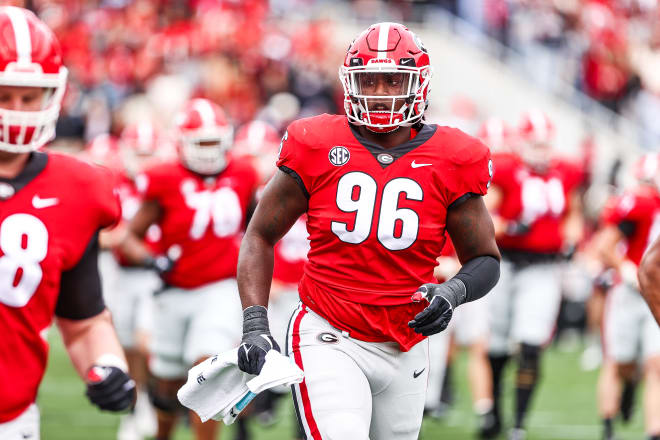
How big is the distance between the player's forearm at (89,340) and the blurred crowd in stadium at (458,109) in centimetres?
394

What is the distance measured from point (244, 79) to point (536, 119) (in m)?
8.46

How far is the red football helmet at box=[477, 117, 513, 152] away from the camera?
8406mm

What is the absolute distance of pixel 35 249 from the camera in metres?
2.98

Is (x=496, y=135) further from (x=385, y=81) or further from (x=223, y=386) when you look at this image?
(x=223, y=386)

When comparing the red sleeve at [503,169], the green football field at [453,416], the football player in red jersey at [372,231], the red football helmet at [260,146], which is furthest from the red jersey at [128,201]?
the football player in red jersey at [372,231]

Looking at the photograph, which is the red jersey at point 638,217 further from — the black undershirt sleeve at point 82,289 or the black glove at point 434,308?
the black undershirt sleeve at point 82,289

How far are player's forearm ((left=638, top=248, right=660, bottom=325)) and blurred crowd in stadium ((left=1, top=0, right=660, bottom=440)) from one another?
3166 millimetres

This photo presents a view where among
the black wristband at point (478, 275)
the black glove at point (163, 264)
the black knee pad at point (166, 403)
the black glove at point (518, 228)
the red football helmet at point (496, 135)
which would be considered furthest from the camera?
the red football helmet at point (496, 135)

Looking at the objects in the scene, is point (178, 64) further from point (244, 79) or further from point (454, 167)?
point (454, 167)

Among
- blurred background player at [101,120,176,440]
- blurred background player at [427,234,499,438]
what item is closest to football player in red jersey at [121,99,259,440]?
blurred background player at [101,120,176,440]

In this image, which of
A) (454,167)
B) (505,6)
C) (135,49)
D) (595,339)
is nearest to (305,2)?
(505,6)

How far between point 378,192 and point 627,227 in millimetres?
3607

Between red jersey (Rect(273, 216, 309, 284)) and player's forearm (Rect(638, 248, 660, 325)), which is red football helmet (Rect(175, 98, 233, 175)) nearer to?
red jersey (Rect(273, 216, 309, 284))

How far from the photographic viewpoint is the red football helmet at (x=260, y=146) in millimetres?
8461
